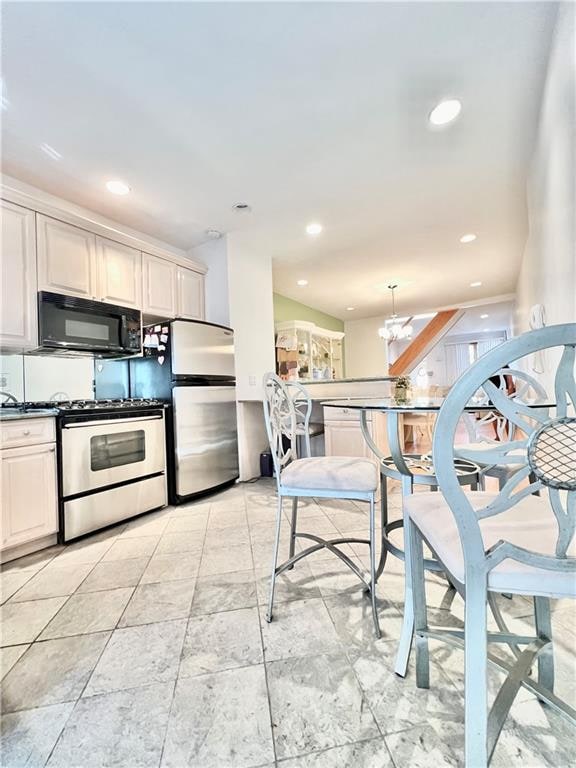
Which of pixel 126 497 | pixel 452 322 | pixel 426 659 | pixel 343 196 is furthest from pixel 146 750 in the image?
pixel 452 322

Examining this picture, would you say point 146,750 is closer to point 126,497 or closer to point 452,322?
point 126,497

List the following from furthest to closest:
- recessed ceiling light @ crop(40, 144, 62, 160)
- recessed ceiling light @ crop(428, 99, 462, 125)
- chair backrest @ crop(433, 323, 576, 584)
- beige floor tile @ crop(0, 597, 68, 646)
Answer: recessed ceiling light @ crop(40, 144, 62, 160)
recessed ceiling light @ crop(428, 99, 462, 125)
beige floor tile @ crop(0, 597, 68, 646)
chair backrest @ crop(433, 323, 576, 584)

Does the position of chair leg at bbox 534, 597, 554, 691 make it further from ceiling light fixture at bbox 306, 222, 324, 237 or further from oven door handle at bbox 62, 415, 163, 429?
ceiling light fixture at bbox 306, 222, 324, 237

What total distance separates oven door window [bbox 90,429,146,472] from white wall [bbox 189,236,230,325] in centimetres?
147

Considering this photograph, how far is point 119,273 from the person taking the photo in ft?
9.13

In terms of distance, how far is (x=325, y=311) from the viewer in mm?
Answer: 6699

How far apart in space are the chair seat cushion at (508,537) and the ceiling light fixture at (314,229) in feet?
9.46

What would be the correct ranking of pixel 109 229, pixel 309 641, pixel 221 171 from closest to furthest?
pixel 309 641 → pixel 221 171 → pixel 109 229

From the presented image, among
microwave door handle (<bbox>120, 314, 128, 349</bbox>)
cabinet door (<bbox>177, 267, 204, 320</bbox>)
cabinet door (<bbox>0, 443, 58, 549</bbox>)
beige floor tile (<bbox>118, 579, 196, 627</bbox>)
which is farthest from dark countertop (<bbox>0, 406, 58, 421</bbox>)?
cabinet door (<bbox>177, 267, 204, 320</bbox>)

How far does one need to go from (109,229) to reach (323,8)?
2.09 m

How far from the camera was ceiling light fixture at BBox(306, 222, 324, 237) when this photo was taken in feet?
10.5

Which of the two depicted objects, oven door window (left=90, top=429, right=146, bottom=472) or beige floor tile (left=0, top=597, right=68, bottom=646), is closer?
beige floor tile (left=0, top=597, right=68, bottom=646)

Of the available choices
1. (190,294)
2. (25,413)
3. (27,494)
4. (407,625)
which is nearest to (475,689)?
(407,625)

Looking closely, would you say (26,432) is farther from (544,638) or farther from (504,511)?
(544,638)
